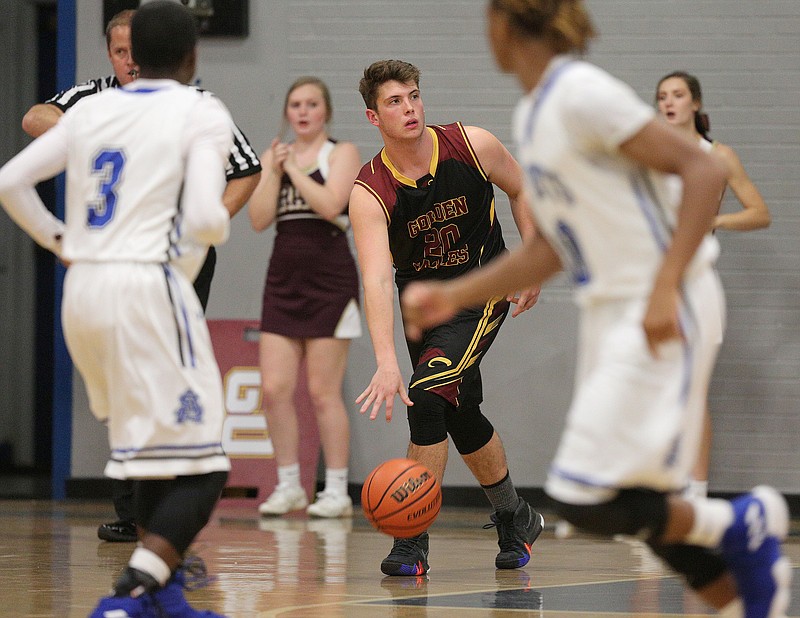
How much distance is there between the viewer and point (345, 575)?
5.43 meters

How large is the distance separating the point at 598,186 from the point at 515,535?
2799mm

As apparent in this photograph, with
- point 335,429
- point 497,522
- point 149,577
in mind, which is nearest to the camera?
point 149,577

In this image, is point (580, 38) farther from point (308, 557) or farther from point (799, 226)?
point (799, 226)

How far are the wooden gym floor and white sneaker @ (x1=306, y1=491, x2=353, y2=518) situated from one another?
0.18m

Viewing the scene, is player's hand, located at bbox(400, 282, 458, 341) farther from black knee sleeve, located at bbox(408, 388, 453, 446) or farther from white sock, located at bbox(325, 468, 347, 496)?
white sock, located at bbox(325, 468, 347, 496)

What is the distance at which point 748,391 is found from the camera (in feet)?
26.8

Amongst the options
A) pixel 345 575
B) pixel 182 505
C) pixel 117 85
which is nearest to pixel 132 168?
pixel 182 505

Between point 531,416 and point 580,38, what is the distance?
536cm

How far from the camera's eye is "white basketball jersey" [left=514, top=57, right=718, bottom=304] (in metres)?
3.12

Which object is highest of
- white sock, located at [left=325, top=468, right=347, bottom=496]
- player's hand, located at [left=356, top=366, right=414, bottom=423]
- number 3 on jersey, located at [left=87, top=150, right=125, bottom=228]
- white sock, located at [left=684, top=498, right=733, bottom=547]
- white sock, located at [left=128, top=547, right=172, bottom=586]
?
number 3 on jersey, located at [left=87, top=150, right=125, bottom=228]

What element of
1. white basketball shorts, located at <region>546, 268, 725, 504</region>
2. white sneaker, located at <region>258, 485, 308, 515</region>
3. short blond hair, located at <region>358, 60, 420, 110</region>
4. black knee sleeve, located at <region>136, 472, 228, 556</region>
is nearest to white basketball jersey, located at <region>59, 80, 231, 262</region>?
black knee sleeve, located at <region>136, 472, 228, 556</region>

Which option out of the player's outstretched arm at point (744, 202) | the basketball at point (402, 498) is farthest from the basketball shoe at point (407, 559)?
the player's outstretched arm at point (744, 202)

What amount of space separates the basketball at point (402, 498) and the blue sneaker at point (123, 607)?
1.55 metres

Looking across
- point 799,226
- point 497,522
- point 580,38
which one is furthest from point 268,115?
point 580,38
